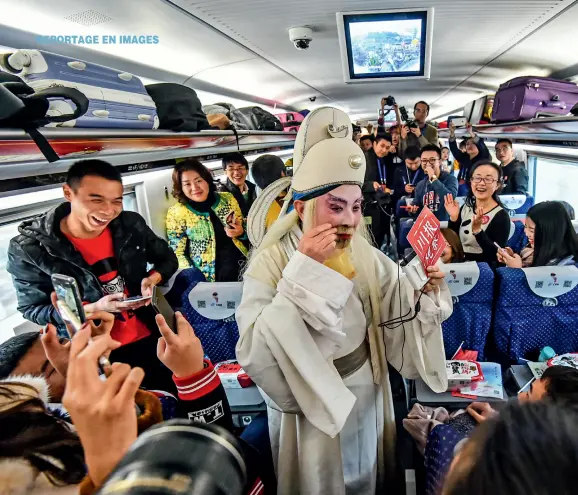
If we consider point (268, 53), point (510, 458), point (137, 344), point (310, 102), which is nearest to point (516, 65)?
point (268, 53)

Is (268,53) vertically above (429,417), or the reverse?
(268,53)

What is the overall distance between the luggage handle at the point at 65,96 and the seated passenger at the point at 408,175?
17.7 feet

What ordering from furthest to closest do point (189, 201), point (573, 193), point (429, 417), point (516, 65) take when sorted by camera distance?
1. point (573, 193)
2. point (516, 65)
3. point (189, 201)
4. point (429, 417)

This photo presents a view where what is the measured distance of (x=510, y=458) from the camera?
558mm

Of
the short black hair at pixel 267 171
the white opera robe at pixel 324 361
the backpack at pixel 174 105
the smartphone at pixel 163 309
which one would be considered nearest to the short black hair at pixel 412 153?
the short black hair at pixel 267 171

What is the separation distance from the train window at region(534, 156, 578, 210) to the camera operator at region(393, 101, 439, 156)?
226 cm

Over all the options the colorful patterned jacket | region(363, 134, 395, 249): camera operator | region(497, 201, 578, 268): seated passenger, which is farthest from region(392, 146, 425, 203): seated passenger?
the colorful patterned jacket

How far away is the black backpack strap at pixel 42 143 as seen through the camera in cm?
148

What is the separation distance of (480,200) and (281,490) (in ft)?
10.5

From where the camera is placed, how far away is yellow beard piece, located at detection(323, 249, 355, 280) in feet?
5.03

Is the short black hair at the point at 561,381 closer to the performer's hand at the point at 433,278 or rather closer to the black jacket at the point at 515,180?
the performer's hand at the point at 433,278

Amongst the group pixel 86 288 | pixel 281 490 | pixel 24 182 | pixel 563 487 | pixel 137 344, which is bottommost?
pixel 281 490

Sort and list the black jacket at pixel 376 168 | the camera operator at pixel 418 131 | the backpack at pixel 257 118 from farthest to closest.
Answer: the camera operator at pixel 418 131, the black jacket at pixel 376 168, the backpack at pixel 257 118

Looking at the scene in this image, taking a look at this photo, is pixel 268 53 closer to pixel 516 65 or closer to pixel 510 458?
pixel 516 65
